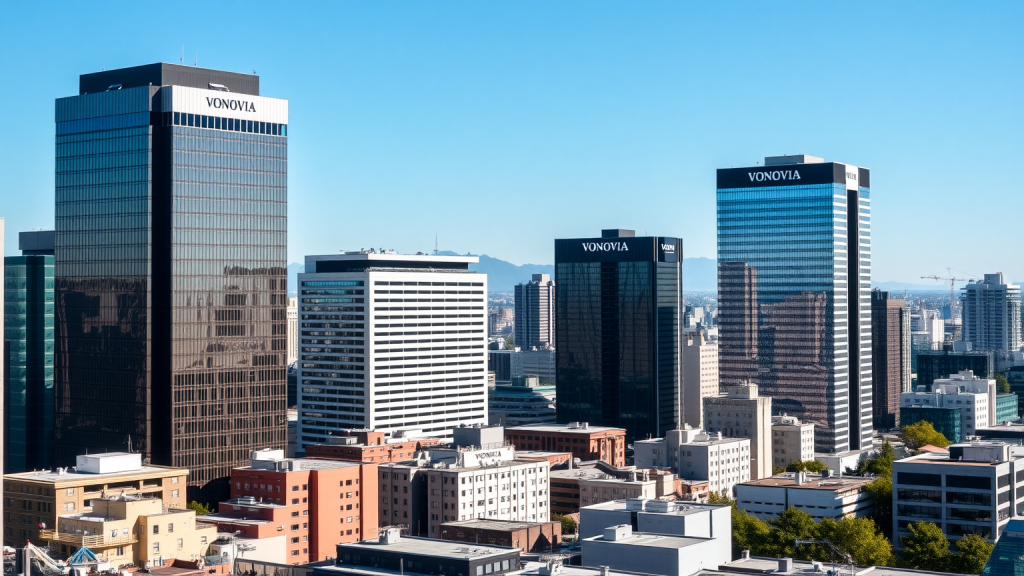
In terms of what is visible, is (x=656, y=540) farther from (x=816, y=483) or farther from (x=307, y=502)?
(x=816, y=483)

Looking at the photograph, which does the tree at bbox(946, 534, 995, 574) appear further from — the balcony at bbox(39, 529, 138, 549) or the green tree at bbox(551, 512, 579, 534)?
the balcony at bbox(39, 529, 138, 549)

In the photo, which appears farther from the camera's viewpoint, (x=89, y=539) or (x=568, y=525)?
(x=568, y=525)

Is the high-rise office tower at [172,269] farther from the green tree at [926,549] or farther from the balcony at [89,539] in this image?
the green tree at [926,549]

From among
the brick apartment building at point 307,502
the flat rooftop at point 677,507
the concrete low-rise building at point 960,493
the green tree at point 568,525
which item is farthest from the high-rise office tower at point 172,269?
the concrete low-rise building at point 960,493

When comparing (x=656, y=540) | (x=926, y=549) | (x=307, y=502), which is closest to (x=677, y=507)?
(x=656, y=540)

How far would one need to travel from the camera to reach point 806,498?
174 metres

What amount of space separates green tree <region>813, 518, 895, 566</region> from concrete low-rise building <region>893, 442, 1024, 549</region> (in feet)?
47.5

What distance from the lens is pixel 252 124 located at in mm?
185125

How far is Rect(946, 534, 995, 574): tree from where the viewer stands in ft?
440

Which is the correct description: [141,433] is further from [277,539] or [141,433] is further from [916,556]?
[916,556]

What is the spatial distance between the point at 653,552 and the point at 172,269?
90238mm

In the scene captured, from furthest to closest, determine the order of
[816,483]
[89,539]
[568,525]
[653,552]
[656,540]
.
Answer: [816,483], [568,525], [89,539], [656,540], [653,552]

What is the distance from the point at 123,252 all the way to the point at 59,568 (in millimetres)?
86107

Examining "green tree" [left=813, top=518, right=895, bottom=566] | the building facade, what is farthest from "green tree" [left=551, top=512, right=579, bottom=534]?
the building facade
